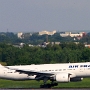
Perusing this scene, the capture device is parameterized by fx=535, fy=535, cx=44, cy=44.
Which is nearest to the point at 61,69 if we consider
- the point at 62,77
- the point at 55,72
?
the point at 55,72

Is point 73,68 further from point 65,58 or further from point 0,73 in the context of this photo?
point 65,58

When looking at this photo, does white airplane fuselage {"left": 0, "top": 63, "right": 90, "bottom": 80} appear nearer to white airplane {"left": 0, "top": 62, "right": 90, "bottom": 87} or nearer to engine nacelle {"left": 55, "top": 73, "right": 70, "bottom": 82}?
white airplane {"left": 0, "top": 62, "right": 90, "bottom": 87}

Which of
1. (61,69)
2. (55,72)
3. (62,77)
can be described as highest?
(61,69)

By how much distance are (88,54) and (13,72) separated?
162ft

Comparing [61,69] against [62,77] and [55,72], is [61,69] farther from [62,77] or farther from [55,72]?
[62,77]

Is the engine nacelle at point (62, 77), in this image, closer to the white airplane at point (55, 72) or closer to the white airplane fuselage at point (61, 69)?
the white airplane at point (55, 72)

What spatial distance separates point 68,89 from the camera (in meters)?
52.1

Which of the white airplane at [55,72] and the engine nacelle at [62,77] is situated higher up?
the white airplane at [55,72]

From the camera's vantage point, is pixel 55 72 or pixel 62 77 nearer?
pixel 62 77

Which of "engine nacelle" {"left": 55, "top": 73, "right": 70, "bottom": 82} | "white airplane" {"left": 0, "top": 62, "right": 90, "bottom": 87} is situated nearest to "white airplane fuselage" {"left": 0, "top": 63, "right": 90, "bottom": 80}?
"white airplane" {"left": 0, "top": 62, "right": 90, "bottom": 87}

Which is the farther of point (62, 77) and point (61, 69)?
point (61, 69)

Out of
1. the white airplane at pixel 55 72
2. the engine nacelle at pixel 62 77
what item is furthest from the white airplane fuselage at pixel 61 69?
the engine nacelle at pixel 62 77

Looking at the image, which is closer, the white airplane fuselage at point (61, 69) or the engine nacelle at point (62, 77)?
the engine nacelle at point (62, 77)

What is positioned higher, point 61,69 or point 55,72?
point 61,69
